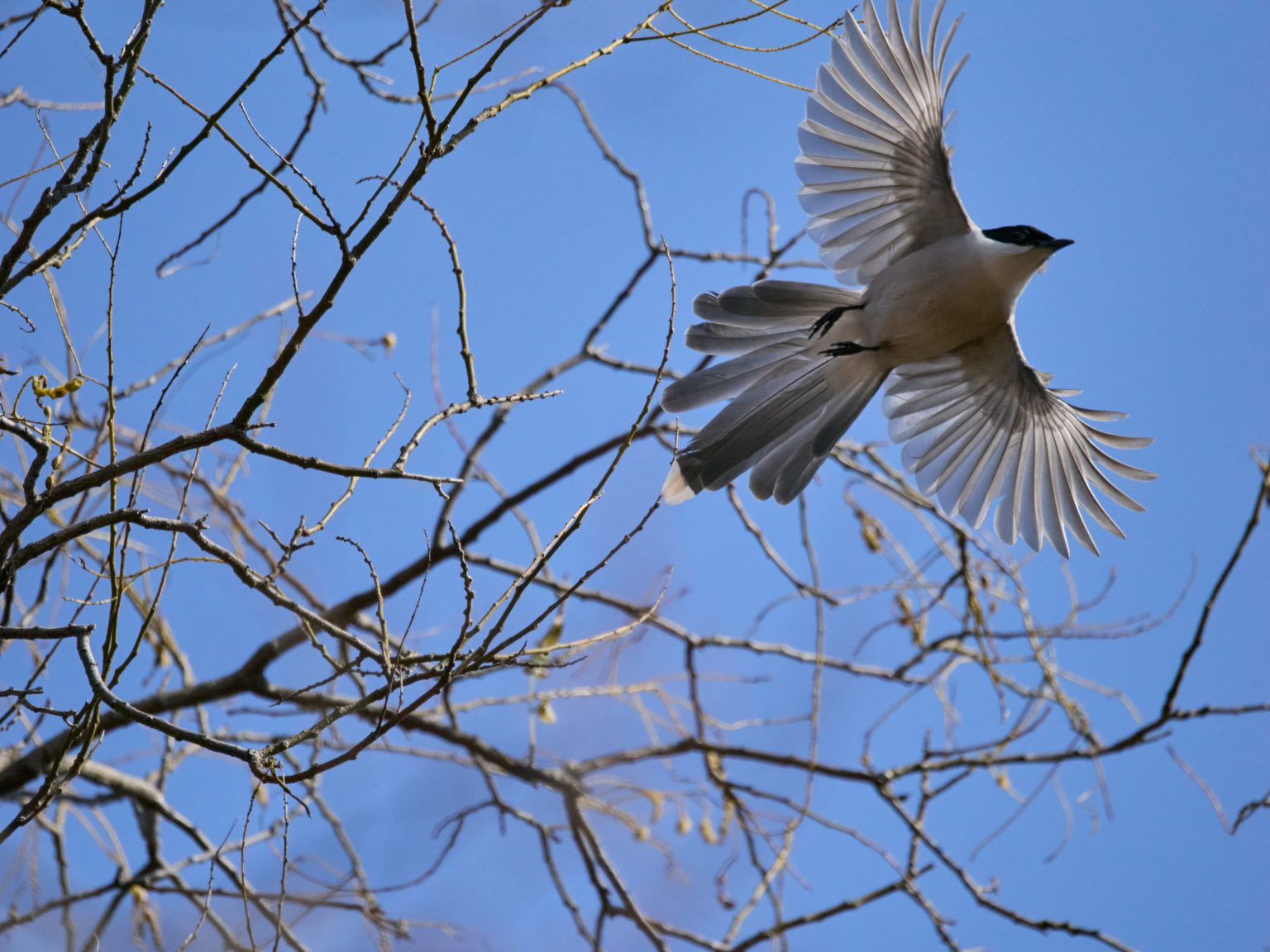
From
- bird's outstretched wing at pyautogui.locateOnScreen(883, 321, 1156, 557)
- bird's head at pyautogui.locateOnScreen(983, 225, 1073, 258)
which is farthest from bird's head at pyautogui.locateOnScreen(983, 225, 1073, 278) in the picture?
bird's outstretched wing at pyautogui.locateOnScreen(883, 321, 1156, 557)

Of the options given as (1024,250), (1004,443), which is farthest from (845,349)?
(1004,443)

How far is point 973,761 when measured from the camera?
7.85 ft

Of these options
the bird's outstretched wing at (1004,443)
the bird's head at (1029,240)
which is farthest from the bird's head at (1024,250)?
the bird's outstretched wing at (1004,443)

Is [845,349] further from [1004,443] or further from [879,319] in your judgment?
[1004,443]

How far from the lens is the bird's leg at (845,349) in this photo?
2684 millimetres

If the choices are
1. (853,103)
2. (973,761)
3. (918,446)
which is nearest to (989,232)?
(853,103)

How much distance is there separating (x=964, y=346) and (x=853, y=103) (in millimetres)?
661

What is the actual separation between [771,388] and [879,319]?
0.28 meters

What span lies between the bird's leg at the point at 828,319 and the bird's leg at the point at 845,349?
1.8 inches

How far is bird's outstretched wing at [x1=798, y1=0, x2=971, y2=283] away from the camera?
2430mm

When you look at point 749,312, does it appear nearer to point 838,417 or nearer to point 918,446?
point 838,417

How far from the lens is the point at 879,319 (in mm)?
2650

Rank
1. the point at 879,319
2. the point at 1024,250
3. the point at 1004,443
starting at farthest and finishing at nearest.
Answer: the point at 1004,443
the point at 879,319
the point at 1024,250

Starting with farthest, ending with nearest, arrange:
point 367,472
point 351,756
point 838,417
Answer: point 838,417 → point 367,472 → point 351,756
